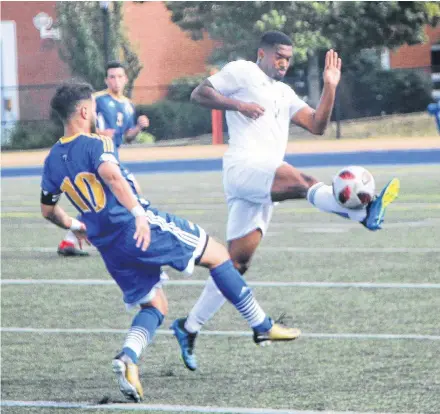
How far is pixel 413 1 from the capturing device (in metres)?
40.7

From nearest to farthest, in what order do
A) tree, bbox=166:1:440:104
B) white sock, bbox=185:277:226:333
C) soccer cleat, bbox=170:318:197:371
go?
soccer cleat, bbox=170:318:197:371
white sock, bbox=185:277:226:333
tree, bbox=166:1:440:104

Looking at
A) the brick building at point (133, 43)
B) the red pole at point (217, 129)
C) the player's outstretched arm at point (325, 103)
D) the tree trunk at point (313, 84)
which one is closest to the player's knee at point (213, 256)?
the player's outstretched arm at point (325, 103)

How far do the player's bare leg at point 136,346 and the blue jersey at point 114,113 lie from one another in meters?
7.53

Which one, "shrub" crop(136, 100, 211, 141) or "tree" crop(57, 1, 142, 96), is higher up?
"tree" crop(57, 1, 142, 96)

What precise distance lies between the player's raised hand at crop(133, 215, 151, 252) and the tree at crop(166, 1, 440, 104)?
108 feet

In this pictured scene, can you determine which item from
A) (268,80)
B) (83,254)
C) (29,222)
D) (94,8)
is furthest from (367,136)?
(268,80)

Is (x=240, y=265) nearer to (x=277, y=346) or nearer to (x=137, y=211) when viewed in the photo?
(x=277, y=346)

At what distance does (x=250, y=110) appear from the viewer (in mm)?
8414

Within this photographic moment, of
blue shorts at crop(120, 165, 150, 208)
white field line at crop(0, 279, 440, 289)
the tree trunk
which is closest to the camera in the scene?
blue shorts at crop(120, 165, 150, 208)

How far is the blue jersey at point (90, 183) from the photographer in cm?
689

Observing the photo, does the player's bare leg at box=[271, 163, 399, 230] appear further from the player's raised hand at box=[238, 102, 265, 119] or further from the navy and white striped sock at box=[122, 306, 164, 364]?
the navy and white striped sock at box=[122, 306, 164, 364]

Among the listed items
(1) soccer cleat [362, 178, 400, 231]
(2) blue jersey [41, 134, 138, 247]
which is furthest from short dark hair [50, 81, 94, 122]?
(1) soccer cleat [362, 178, 400, 231]

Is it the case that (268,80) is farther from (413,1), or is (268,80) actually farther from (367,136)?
(413,1)

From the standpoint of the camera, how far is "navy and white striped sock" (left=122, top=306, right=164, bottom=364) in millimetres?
7012
